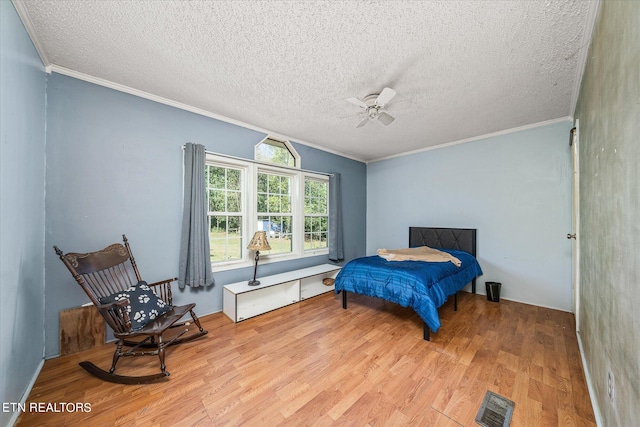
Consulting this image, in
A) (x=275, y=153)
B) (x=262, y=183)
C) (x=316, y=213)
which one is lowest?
(x=316, y=213)

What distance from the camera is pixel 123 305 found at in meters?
1.72

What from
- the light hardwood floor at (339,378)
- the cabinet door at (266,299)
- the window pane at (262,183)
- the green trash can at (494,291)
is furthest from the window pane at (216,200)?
the green trash can at (494,291)

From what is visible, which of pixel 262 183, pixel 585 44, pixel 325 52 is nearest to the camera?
pixel 585 44

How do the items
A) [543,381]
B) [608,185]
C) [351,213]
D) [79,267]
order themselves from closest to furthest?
1. [608,185]
2. [543,381]
3. [79,267]
4. [351,213]

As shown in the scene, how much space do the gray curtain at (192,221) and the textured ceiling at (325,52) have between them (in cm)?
70

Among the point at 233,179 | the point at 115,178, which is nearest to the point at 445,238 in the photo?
the point at 233,179

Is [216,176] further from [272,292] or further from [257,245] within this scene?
[272,292]

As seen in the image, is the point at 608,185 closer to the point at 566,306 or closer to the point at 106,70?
the point at 566,306

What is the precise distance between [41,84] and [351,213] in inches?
175

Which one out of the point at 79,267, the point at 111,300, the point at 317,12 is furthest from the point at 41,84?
the point at 317,12

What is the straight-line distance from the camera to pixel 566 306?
308cm

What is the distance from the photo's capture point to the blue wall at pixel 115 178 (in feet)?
6.86

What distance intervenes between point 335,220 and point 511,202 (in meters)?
2.80

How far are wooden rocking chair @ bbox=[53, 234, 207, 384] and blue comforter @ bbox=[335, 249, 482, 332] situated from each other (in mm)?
1874
